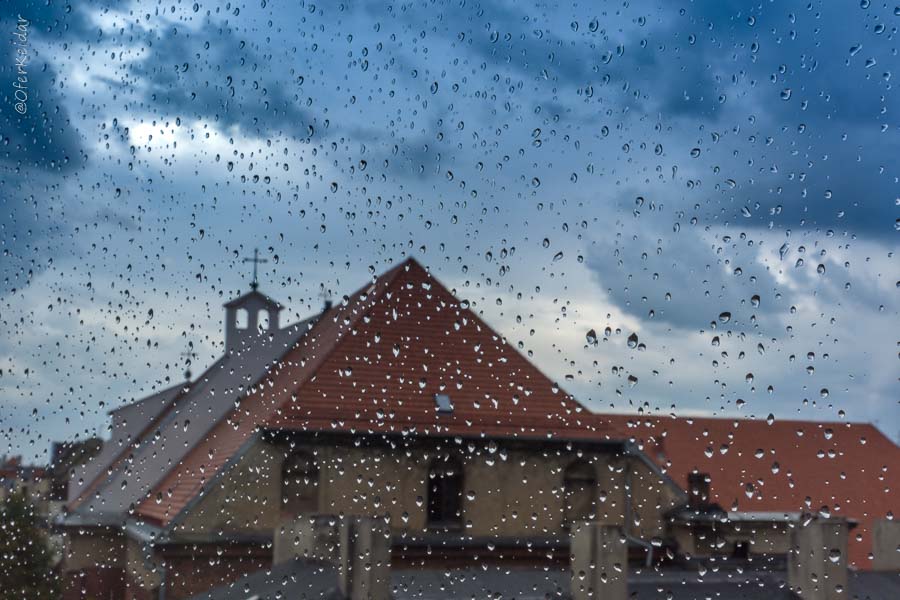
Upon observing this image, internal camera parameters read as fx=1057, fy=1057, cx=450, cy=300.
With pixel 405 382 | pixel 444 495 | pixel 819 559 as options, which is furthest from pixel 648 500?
pixel 444 495

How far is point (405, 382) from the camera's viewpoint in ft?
18.8

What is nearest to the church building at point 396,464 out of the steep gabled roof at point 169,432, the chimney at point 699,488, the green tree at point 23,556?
the green tree at point 23,556

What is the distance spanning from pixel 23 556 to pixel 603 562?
4202 mm

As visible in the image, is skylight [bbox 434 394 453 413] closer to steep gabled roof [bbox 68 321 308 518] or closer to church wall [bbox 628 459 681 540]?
church wall [bbox 628 459 681 540]

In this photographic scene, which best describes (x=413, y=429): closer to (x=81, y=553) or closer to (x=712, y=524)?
(x=81, y=553)

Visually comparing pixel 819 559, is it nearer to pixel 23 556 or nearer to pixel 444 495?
pixel 444 495

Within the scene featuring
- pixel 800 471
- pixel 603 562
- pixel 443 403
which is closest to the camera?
pixel 800 471

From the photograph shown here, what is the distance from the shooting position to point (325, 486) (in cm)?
604

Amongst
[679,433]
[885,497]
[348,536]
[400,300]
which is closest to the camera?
[885,497]

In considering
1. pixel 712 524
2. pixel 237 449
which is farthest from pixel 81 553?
pixel 712 524

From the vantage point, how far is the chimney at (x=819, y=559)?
2.33m

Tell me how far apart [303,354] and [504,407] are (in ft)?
5.21

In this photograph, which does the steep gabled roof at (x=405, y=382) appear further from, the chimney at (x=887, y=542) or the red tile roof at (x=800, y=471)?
the chimney at (x=887, y=542)

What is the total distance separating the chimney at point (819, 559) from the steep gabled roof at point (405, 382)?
78.1 inches
